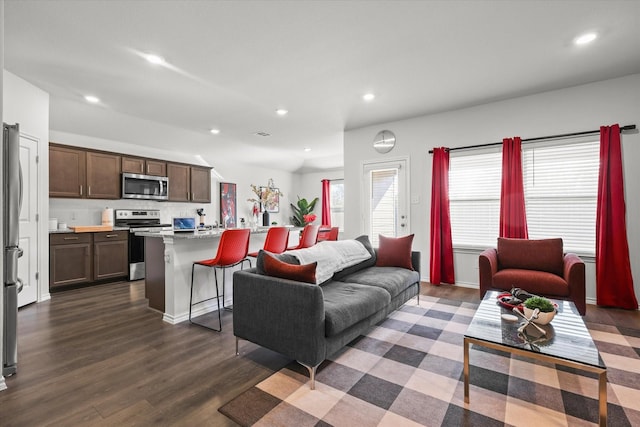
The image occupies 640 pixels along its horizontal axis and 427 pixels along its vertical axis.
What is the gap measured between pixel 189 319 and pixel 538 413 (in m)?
3.00

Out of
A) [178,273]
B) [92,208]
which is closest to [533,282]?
[178,273]

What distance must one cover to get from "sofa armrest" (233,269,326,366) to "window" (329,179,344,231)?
6.65 metres

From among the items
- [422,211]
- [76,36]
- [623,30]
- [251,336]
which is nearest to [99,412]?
[251,336]

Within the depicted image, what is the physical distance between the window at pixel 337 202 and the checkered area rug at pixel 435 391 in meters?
6.40

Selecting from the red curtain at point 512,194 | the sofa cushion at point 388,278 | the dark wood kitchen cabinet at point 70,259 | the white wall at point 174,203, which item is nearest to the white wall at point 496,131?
the red curtain at point 512,194

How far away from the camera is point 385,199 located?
5.22 metres

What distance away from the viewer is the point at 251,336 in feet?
7.50

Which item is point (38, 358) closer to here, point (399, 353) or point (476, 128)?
point (399, 353)

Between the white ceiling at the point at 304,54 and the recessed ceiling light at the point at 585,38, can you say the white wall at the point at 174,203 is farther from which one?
the recessed ceiling light at the point at 585,38

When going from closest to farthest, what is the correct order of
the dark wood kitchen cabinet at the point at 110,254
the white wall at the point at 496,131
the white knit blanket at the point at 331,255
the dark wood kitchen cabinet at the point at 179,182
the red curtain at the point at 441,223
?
the white knit blanket at the point at 331,255
the white wall at the point at 496,131
the red curtain at the point at 441,223
the dark wood kitchen cabinet at the point at 110,254
the dark wood kitchen cabinet at the point at 179,182

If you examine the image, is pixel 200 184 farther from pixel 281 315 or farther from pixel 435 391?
pixel 435 391

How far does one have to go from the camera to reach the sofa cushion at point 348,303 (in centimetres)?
208

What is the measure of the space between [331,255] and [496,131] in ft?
10.1

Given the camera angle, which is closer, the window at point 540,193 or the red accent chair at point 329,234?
the window at point 540,193
